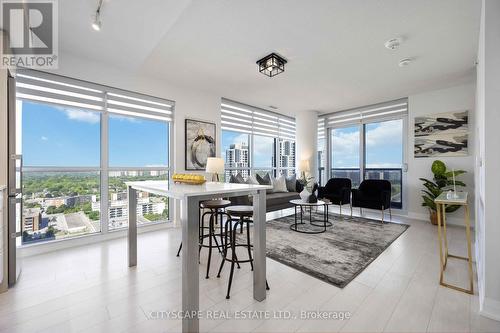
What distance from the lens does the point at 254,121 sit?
18.8ft

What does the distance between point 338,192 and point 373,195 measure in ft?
2.40

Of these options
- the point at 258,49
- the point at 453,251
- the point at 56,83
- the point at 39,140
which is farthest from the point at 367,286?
the point at 56,83

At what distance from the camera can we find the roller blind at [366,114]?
16.2 ft

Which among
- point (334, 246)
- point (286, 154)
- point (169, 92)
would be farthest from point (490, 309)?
point (286, 154)

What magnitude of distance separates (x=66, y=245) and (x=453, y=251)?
210 inches

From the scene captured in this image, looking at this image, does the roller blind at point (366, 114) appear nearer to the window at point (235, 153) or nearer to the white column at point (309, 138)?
the white column at point (309, 138)

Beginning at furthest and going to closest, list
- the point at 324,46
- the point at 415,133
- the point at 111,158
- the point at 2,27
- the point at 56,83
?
the point at 415,133, the point at 111,158, the point at 56,83, the point at 324,46, the point at 2,27

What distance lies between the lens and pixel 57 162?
3033mm

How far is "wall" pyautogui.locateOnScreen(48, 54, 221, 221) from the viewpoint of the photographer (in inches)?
122

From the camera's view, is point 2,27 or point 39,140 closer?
point 2,27

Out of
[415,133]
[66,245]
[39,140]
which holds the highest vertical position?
[415,133]

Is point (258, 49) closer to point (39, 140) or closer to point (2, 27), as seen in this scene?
point (2, 27)

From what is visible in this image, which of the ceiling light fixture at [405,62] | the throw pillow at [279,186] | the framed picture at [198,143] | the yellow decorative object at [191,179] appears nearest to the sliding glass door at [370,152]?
the throw pillow at [279,186]

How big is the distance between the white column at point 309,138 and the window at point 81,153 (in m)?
3.63
